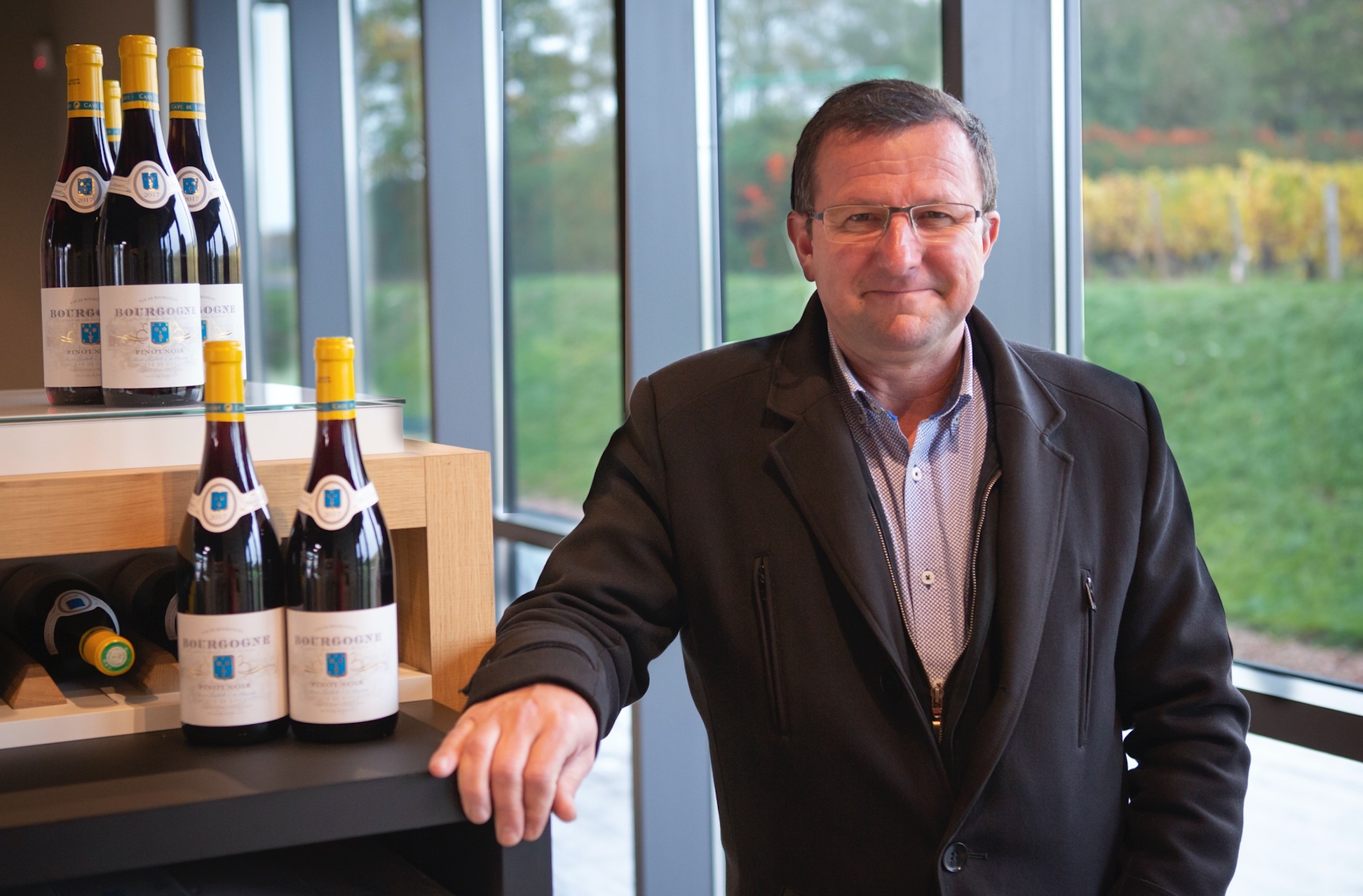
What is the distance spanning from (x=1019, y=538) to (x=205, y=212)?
1014 millimetres

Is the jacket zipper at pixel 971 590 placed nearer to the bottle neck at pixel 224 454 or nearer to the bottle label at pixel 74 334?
the bottle neck at pixel 224 454

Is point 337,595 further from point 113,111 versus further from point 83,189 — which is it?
point 113,111

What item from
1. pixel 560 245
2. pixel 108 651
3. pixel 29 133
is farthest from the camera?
pixel 29 133

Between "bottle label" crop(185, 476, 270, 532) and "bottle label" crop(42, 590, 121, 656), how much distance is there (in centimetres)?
25

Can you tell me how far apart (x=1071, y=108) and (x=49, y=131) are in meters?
3.36

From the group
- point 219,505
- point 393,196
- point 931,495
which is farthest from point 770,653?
point 393,196

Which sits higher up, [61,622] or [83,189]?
[83,189]

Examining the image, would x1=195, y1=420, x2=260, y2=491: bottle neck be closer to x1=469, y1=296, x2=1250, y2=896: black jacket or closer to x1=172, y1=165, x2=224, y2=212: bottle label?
x1=172, y1=165, x2=224, y2=212: bottle label

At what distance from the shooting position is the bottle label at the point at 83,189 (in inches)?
52.1

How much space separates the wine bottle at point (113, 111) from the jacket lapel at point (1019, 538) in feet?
3.73

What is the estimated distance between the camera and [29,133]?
4.09 metres

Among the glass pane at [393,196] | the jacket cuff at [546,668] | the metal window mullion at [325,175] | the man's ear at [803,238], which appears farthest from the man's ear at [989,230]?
the metal window mullion at [325,175]

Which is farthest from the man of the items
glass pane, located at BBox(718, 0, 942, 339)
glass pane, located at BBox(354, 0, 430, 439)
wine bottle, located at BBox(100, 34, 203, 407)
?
glass pane, located at BBox(354, 0, 430, 439)

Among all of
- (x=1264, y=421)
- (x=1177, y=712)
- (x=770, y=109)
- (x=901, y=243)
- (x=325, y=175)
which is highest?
(x=325, y=175)
